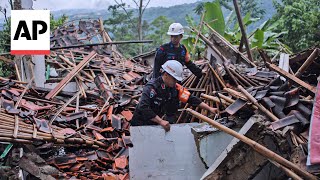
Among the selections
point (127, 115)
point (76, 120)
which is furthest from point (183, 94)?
point (76, 120)

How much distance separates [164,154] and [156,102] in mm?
716

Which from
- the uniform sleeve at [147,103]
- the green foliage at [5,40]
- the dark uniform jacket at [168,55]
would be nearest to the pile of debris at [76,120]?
the uniform sleeve at [147,103]

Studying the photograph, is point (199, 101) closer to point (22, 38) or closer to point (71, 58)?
point (22, 38)

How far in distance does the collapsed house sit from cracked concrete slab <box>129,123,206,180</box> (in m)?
0.11

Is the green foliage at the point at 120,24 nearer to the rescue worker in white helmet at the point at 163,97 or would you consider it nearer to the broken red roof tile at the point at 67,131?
the broken red roof tile at the point at 67,131

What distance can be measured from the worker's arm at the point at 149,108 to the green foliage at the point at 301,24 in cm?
1279

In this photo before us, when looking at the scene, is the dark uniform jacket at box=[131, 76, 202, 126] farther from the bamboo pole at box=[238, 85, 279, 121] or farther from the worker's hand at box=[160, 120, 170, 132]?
the bamboo pole at box=[238, 85, 279, 121]

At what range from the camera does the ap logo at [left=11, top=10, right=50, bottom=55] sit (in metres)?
9.84

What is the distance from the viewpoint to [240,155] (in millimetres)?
5051

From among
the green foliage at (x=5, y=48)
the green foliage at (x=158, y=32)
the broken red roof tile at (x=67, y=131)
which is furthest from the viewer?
the green foliage at (x=158, y=32)

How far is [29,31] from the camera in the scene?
9.91 metres

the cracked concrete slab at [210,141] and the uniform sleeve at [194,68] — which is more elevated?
the uniform sleeve at [194,68]

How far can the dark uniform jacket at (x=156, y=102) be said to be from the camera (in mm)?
5837

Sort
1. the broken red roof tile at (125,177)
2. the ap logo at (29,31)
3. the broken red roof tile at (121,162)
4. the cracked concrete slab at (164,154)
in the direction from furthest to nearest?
the ap logo at (29,31) < the broken red roof tile at (121,162) < the broken red roof tile at (125,177) < the cracked concrete slab at (164,154)
